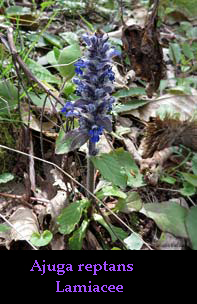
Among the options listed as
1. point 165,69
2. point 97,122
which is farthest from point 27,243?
point 165,69

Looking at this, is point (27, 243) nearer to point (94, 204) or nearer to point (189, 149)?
point (94, 204)

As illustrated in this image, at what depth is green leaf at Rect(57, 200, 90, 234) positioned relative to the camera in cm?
200

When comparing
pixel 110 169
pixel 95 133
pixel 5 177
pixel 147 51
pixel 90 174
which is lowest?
pixel 5 177

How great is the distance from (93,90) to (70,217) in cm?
77

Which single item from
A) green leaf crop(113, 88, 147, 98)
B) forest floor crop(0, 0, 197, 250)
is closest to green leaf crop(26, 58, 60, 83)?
forest floor crop(0, 0, 197, 250)

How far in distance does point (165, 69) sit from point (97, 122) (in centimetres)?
200

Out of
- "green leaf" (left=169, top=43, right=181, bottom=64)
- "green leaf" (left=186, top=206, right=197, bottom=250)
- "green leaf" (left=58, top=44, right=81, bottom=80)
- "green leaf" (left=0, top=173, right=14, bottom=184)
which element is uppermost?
"green leaf" (left=58, top=44, right=81, bottom=80)

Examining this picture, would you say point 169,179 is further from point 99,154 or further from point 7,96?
point 7,96

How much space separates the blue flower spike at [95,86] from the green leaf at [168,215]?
728 millimetres

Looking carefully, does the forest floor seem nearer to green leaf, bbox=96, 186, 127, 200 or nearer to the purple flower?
green leaf, bbox=96, 186, 127, 200

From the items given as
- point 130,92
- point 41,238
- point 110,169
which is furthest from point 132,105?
point 41,238

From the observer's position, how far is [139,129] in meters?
2.99

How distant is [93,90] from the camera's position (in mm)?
1890

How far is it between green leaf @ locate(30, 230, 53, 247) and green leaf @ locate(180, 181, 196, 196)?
1065 mm
